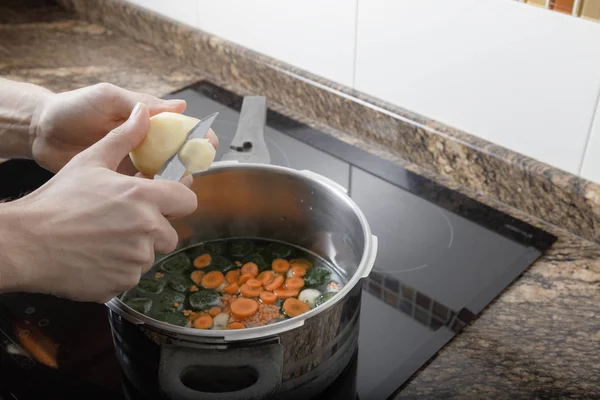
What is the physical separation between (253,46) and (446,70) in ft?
1.48

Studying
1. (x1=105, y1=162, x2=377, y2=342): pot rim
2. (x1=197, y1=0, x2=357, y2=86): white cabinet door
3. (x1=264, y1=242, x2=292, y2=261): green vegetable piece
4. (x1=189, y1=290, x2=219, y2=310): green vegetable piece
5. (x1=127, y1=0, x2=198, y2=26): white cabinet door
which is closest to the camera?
(x1=105, y1=162, x2=377, y2=342): pot rim

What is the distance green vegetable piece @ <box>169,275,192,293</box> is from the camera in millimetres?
872

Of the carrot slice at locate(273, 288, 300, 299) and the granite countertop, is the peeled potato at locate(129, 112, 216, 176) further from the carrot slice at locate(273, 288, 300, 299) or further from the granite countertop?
the granite countertop

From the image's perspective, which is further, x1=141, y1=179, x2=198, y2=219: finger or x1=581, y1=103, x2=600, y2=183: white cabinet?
x1=581, y1=103, x2=600, y2=183: white cabinet

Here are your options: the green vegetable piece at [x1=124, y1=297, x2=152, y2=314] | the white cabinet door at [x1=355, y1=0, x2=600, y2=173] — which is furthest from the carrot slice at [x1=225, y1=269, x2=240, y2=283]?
the white cabinet door at [x1=355, y1=0, x2=600, y2=173]

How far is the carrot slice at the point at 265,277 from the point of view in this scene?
2.87ft

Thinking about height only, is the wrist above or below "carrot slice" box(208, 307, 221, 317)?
above

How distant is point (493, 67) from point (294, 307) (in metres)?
0.46

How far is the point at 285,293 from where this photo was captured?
86cm

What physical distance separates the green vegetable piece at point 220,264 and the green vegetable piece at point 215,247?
16 mm

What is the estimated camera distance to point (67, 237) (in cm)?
64

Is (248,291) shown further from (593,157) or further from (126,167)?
(593,157)

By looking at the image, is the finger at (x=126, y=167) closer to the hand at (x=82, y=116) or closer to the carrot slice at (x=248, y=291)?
the hand at (x=82, y=116)

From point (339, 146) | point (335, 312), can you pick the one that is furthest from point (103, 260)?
point (339, 146)
